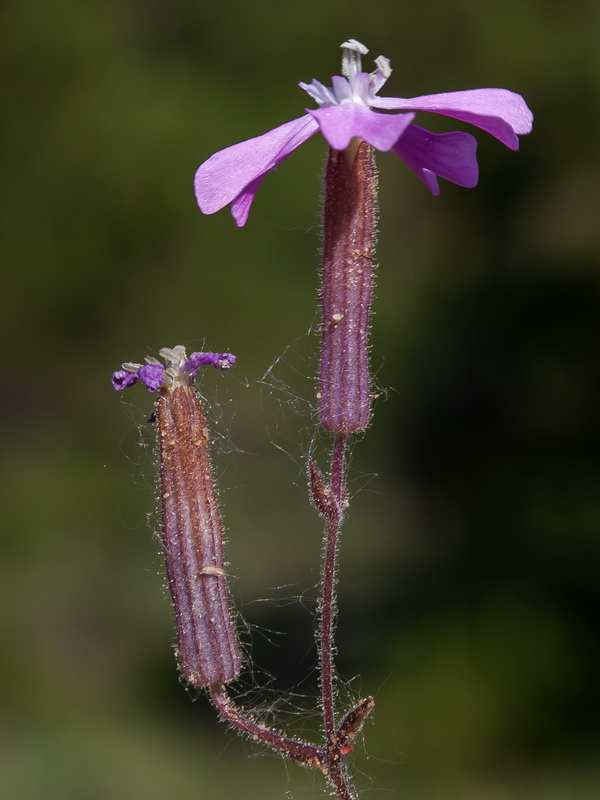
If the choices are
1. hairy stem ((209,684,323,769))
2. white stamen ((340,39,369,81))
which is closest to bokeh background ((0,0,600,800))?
hairy stem ((209,684,323,769))

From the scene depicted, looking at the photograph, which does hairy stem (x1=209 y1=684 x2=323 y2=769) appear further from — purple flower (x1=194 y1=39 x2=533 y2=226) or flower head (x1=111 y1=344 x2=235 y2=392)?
purple flower (x1=194 y1=39 x2=533 y2=226)

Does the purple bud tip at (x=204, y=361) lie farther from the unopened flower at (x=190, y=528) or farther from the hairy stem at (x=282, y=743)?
the hairy stem at (x=282, y=743)

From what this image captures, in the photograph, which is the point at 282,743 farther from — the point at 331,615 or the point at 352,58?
the point at 352,58

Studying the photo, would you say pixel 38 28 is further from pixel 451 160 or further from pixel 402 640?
pixel 451 160

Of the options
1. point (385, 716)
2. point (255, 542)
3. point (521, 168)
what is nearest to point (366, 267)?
point (385, 716)

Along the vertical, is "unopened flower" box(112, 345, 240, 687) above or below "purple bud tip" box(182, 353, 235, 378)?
below

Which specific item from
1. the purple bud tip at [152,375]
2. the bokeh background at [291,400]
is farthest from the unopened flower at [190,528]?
the bokeh background at [291,400]

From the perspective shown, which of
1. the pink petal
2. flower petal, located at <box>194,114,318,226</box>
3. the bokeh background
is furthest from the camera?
the bokeh background
